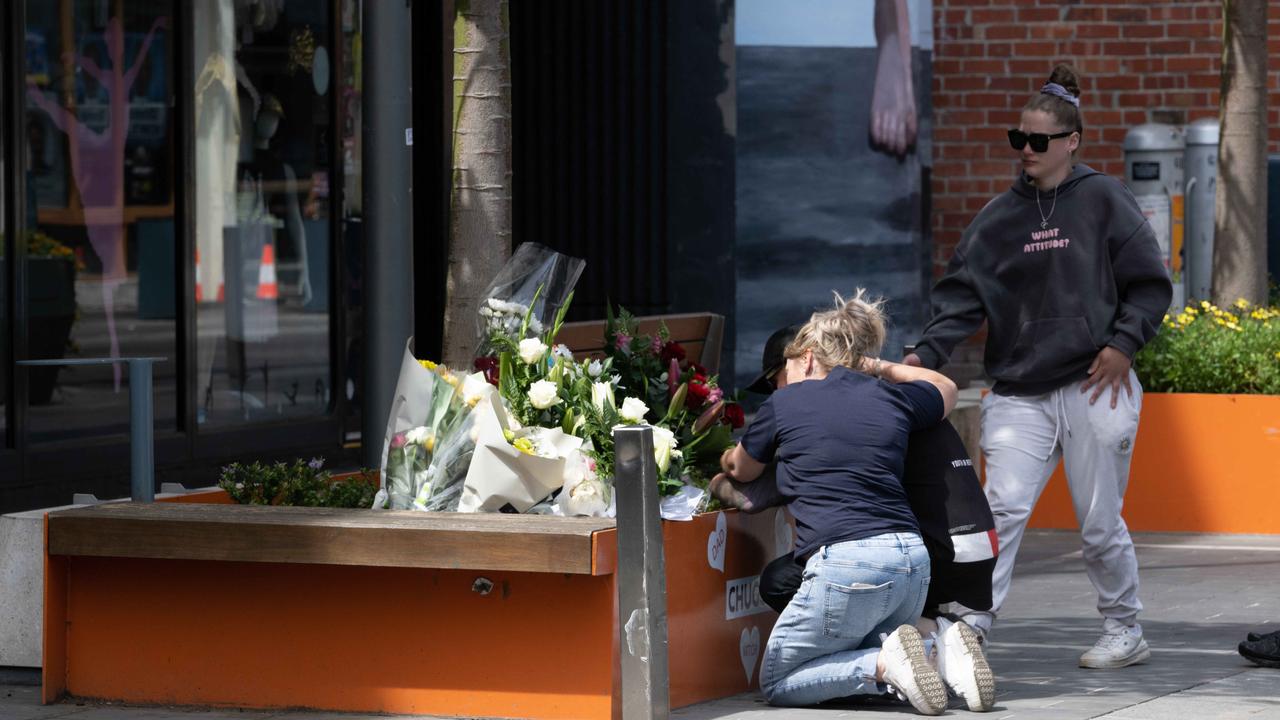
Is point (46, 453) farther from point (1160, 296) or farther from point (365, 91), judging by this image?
point (1160, 296)

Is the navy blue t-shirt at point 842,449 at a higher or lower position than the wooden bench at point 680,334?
lower

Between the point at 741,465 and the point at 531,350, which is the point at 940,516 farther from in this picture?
the point at 531,350

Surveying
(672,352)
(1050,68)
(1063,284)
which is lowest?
(672,352)

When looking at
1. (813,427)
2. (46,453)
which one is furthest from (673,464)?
(46,453)

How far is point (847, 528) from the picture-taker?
5535mm

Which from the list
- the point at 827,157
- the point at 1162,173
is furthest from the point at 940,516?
the point at 1162,173

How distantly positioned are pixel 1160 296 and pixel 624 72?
189 inches

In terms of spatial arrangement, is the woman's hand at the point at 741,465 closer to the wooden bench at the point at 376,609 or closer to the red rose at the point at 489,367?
the wooden bench at the point at 376,609

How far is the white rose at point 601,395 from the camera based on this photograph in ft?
19.0

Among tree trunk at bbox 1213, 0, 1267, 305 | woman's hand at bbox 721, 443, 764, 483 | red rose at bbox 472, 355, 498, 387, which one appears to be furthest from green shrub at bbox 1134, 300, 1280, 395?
red rose at bbox 472, 355, 498, 387

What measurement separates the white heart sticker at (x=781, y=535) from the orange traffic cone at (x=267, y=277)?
461cm

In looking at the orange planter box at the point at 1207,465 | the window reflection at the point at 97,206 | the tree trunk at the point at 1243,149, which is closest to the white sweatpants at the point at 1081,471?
the orange planter box at the point at 1207,465

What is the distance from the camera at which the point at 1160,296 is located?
6250 millimetres

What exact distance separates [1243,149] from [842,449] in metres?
5.24
